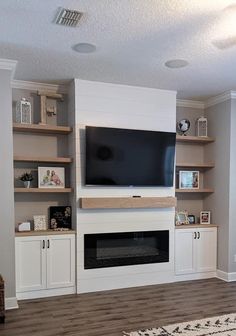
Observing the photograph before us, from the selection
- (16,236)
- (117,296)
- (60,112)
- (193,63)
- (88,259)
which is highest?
(193,63)

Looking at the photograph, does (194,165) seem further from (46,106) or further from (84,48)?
(84,48)

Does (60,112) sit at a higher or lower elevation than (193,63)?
lower

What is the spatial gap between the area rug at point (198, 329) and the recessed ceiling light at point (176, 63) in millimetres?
2784

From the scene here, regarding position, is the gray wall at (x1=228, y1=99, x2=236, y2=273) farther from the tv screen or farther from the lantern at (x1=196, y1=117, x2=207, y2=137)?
the tv screen

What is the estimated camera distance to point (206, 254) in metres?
5.09

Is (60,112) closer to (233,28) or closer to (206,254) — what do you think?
(233,28)

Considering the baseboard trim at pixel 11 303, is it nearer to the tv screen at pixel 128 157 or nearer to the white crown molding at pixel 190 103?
the tv screen at pixel 128 157

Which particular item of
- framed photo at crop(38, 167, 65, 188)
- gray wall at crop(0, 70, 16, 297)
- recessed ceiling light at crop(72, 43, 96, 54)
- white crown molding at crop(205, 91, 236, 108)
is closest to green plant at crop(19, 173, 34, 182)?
framed photo at crop(38, 167, 65, 188)

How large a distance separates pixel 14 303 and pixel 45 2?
3.16 meters

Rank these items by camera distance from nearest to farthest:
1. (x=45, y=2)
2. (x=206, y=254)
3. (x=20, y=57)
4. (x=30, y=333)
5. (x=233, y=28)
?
(x=45, y=2)
(x=233, y=28)
(x=30, y=333)
(x=20, y=57)
(x=206, y=254)

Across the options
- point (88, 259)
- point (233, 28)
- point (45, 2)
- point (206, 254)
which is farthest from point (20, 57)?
point (206, 254)

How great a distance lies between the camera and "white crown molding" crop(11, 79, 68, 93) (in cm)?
446

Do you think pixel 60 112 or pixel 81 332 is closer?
pixel 81 332

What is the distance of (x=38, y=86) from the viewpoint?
15.0 ft
